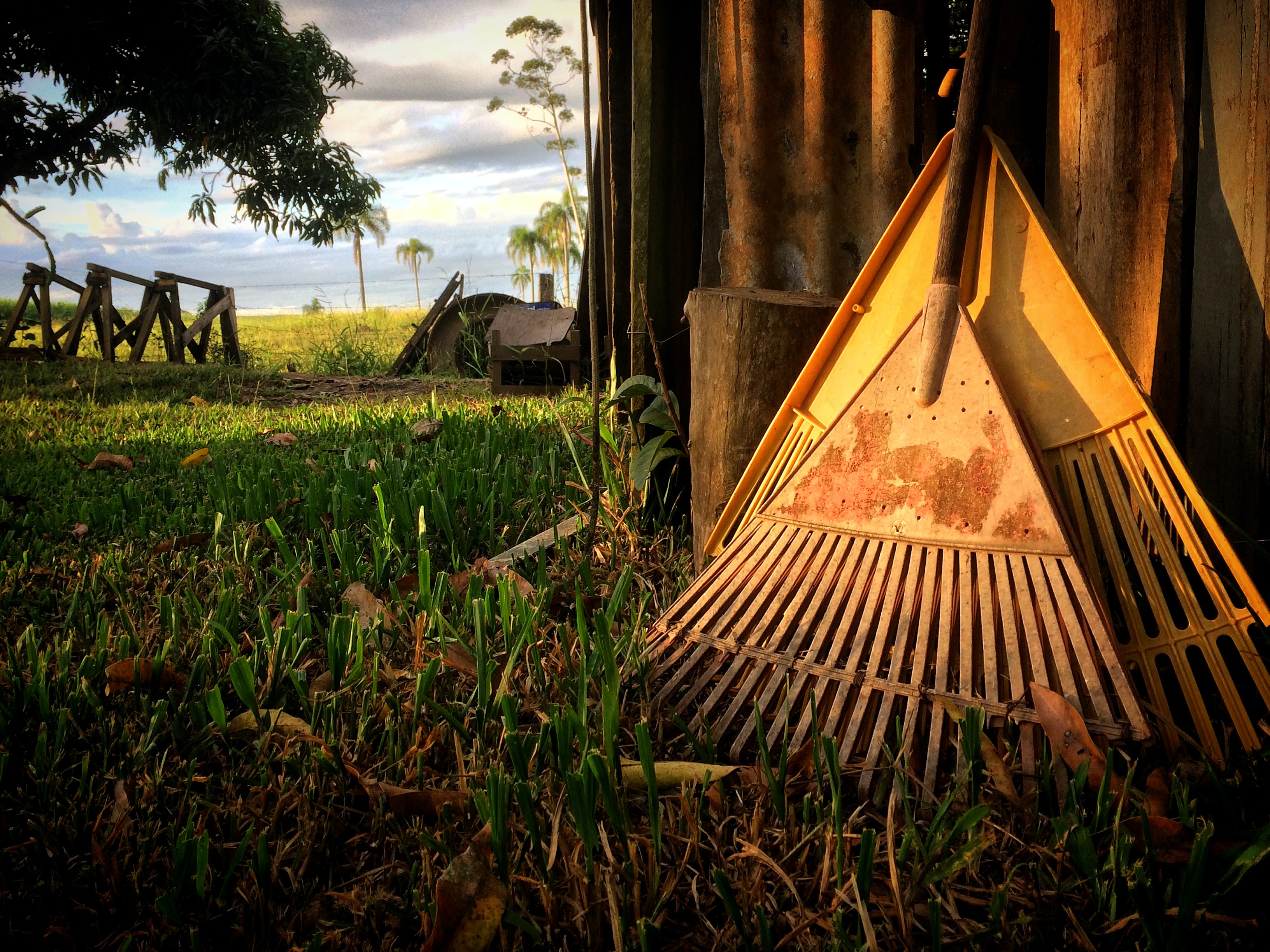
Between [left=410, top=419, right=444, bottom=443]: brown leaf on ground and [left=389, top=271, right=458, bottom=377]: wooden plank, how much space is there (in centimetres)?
426

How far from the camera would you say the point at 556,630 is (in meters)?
1.44

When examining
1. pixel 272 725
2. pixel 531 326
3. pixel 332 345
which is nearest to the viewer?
pixel 272 725

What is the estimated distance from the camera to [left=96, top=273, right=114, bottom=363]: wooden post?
852 cm

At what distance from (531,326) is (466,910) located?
17.2 feet

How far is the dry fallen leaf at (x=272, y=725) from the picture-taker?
3.79 ft

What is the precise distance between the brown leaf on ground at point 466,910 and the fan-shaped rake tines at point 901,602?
1.37 feet

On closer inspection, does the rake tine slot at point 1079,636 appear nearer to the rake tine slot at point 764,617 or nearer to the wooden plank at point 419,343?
the rake tine slot at point 764,617

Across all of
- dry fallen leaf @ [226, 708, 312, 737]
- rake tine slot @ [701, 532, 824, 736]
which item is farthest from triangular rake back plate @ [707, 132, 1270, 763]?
dry fallen leaf @ [226, 708, 312, 737]

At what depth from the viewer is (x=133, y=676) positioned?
129cm

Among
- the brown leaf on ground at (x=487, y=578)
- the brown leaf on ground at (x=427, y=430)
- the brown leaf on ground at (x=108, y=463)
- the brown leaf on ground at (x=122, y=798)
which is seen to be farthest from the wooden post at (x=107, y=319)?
the brown leaf on ground at (x=122, y=798)

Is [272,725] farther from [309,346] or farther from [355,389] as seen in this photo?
[309,346]

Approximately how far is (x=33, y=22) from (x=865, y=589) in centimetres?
1224

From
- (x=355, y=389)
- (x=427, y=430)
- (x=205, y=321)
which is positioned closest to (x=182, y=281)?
(x=205, y=321)

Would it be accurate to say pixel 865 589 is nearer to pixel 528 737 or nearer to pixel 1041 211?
pixel 528 737
